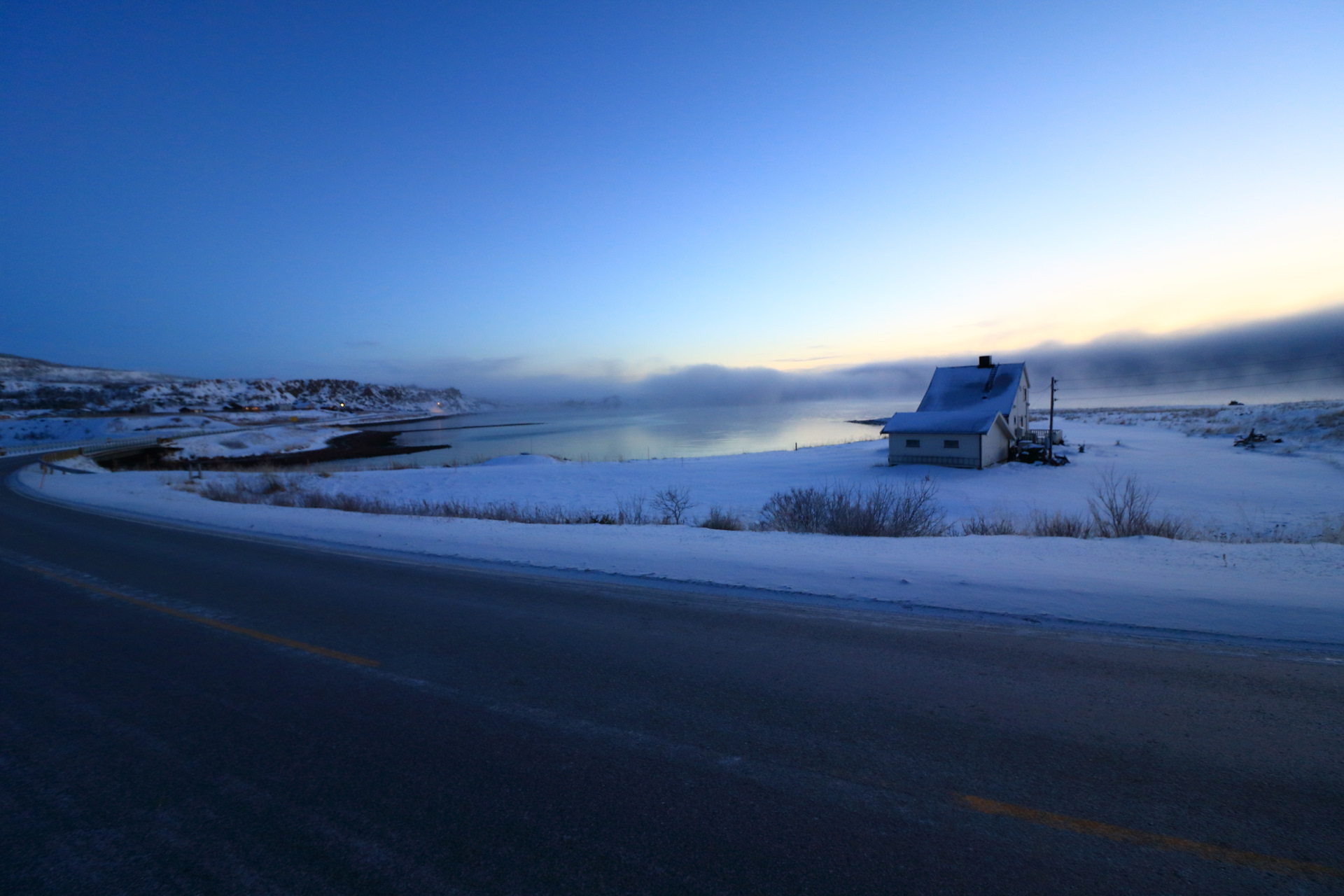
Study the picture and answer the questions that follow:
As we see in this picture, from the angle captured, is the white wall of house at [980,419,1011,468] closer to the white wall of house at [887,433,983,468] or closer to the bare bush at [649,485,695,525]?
the white wall of house at [887,433,983,468]

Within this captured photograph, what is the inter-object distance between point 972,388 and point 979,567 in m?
36.3

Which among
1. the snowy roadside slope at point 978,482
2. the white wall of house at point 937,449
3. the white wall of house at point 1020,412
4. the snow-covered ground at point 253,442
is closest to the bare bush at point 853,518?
the snowy roadside slope at point 978,482

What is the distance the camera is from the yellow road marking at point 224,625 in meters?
5.13

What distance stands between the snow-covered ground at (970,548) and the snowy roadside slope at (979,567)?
3cm

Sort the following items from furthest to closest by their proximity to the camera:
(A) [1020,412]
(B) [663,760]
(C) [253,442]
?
1. (C) [253,442]
2. (A) [1020,412]
3. (B) [663,760]

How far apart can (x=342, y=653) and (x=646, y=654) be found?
9.05 feet

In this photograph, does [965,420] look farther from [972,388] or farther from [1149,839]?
[1149,839]

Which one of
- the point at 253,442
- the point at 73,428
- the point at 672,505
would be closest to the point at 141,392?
the point at 73,428

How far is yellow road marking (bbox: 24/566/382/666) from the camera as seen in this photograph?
16.8 ft

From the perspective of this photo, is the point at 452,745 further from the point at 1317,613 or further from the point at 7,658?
the point at 1317,613

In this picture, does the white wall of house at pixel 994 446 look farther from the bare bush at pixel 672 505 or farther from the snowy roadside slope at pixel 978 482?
the bare bush at pixel 672 505

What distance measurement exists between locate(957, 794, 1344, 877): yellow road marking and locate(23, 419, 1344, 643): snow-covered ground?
3.37m

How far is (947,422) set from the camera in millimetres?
33250

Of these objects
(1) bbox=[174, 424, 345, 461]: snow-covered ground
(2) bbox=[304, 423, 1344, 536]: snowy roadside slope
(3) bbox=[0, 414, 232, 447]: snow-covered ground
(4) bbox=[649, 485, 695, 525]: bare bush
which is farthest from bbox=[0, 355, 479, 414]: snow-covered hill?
(4) bbox=[649, 485, 695, 525]: bare bush
